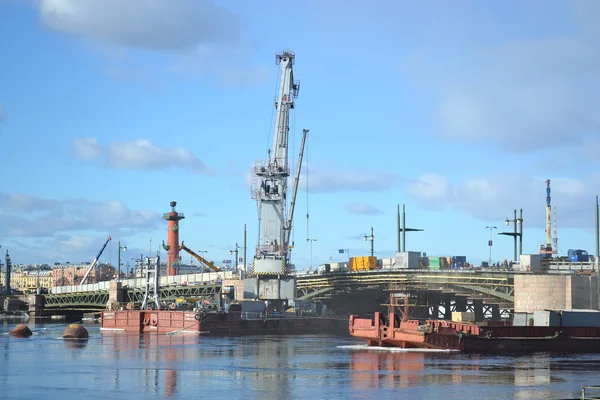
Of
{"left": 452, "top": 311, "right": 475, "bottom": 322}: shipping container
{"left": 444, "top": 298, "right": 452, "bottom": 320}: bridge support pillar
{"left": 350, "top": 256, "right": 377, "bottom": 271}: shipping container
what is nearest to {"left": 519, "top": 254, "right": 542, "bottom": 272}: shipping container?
{"left": 452, "top": 311, "right": 475, "bottom": 322}: shipping container

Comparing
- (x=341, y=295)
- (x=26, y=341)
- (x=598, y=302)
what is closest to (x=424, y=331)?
(x=598, y=302)

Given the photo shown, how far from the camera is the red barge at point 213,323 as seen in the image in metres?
153

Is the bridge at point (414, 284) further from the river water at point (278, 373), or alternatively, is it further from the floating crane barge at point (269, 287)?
the river water at point (278, 373)

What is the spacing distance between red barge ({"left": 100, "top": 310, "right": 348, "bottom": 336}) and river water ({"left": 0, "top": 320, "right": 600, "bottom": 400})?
109 ft

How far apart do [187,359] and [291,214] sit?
97059 millimetres

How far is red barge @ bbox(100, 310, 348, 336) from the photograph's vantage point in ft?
502

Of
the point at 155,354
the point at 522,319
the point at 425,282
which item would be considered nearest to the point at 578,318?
the point at 522,319

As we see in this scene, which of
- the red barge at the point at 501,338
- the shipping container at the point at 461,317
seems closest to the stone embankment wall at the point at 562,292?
the shipping container at the point at 461,317

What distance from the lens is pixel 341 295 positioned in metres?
193

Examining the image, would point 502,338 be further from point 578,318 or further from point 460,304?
point 460,304

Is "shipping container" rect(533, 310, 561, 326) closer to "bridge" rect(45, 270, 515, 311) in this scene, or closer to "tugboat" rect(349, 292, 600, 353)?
"tugboat" rect(349, 292, 600, 353)

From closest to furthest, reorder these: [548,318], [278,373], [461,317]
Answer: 1. [278,373]
2. [548,318]
3. [461,317]

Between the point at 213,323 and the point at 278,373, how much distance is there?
7131 cm

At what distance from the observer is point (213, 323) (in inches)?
6024
